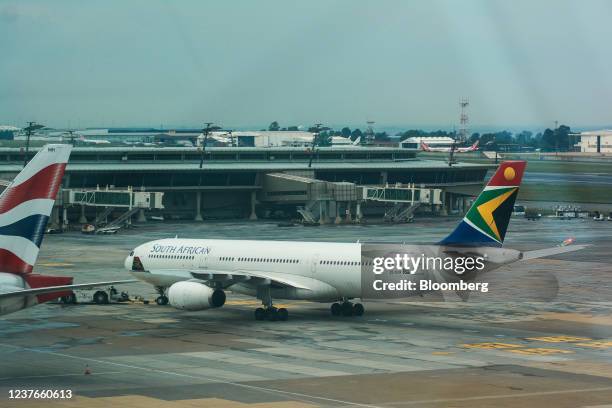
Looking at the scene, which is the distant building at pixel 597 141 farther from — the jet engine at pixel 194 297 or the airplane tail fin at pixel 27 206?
the jet engine at pixel 194 297

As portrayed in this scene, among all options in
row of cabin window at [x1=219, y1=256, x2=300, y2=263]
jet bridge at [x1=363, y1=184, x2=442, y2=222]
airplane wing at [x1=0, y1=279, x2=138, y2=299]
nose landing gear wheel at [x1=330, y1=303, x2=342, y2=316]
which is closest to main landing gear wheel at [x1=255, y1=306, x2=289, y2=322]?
row of cabin window at [x1=219, y1=256, x2=300, y2=263]

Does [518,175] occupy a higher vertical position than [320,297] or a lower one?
higher

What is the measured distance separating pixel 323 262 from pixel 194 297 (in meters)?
9.72

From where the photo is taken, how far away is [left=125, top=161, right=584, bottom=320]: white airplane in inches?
3059

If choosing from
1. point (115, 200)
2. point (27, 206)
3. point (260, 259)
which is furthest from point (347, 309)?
point (115, 200)

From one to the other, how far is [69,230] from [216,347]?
341 ft

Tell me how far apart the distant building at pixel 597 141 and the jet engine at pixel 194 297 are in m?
27.9

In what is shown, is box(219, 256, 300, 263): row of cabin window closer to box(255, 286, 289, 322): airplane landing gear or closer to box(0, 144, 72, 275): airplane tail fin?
box(255, 286, 289, 322): airplane landing gear

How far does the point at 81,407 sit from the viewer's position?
4666cm

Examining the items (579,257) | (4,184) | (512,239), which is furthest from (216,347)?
(4,184)

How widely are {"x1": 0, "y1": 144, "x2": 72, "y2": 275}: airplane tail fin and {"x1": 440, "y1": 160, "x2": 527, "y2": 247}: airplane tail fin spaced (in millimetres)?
35456

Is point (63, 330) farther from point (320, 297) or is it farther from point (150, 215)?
point (150, 215)

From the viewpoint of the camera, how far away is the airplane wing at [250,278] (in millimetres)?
79875

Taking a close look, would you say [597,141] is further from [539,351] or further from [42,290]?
[42,290]
